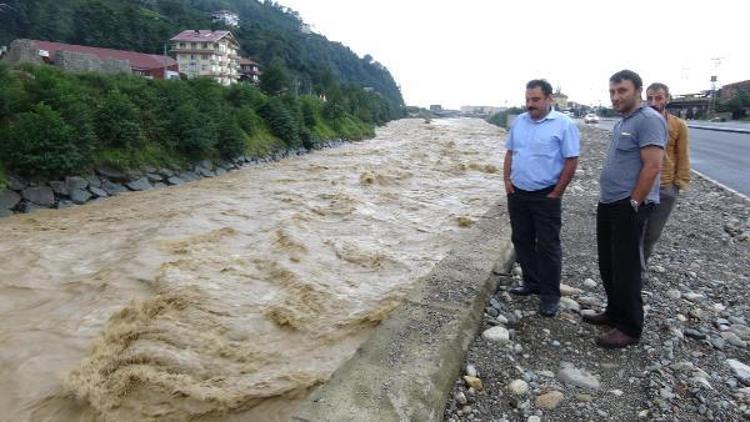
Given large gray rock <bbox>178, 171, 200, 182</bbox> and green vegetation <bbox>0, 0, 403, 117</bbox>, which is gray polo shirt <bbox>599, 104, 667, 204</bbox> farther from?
green vegetation <bbox>0, 0, 403, 117</bbox>

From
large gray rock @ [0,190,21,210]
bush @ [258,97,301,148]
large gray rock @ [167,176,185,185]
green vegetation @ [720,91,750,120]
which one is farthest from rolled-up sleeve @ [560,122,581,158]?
green vegetation @ [720,91,750,120]

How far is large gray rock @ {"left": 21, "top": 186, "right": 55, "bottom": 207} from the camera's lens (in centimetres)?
1152

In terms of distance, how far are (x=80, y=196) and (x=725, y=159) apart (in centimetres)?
1986

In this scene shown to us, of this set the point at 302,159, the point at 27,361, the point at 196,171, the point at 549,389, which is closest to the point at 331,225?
the point at 27,361

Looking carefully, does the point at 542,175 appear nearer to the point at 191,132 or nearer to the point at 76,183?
the point at 76,183

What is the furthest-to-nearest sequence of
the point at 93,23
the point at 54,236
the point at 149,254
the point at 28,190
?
the point at 93,23 → the point at 28,190 → the point at 54,236 → the point at 149,254

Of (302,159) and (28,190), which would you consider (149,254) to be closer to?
(28,190)

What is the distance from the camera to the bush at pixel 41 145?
38.0 ft

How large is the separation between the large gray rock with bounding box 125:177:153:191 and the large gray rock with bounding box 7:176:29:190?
279 cm

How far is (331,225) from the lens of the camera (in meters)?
10.3

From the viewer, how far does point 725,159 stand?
17.0 metres

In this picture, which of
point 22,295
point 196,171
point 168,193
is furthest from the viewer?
point 196,171

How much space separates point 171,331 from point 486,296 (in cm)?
315

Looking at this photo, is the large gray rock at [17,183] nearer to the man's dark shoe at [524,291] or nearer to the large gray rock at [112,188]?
the large gray rock at [112,188]
